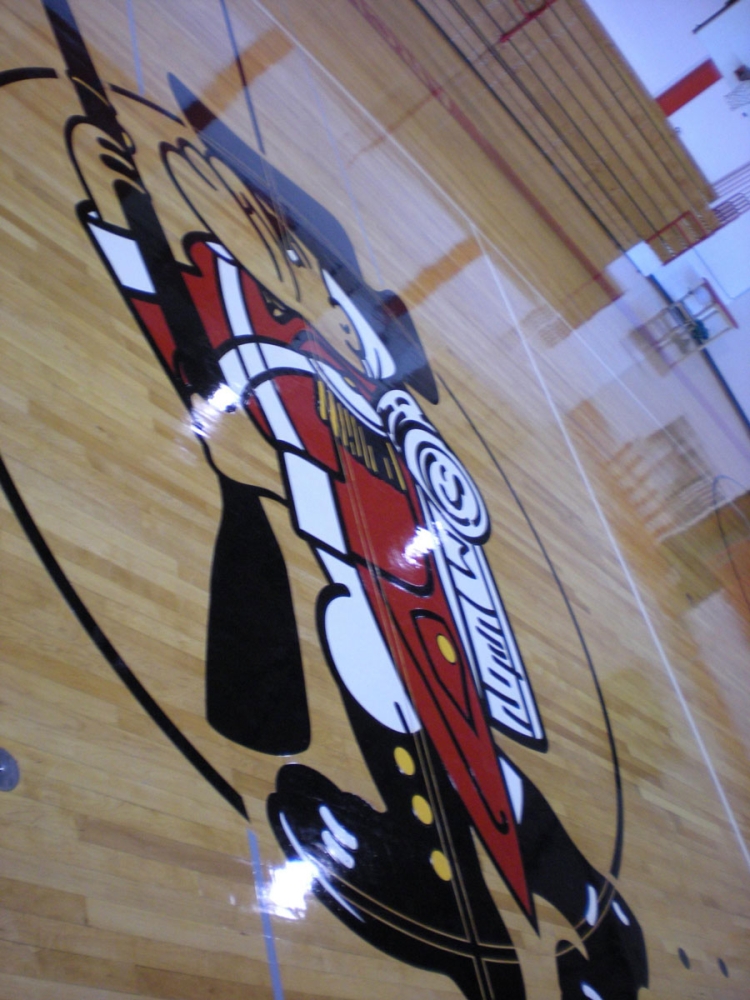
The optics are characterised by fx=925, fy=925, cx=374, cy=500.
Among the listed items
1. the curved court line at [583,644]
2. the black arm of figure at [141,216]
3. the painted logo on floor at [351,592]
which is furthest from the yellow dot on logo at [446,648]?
the black arm of figure at [141,216]

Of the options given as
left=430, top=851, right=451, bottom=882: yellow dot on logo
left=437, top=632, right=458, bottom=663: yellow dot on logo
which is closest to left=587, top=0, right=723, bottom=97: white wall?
left=437, top=632, right=458, bottom=663: yellow dot on logo

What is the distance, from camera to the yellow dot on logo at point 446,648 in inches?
89.4

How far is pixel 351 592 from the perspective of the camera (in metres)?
2.07

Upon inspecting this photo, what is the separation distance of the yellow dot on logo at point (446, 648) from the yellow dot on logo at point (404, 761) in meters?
0.40

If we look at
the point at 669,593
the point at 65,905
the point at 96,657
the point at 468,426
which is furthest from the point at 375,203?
the point at 65,905

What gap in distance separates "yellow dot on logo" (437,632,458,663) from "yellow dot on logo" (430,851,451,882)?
1.84ft

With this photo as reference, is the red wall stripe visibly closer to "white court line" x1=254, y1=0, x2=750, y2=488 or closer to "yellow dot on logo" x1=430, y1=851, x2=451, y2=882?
"white court line" x1=254, y1=0, x2=750, y2=488

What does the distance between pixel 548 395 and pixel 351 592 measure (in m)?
2.25

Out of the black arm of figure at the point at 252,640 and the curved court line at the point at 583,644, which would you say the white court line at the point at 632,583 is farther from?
the black arm of figure at the point at 252,640

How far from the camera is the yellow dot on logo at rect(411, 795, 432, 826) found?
182 cm

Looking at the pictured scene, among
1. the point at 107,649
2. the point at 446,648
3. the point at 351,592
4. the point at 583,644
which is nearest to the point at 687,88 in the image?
the point at 583,644

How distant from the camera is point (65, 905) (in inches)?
45.0

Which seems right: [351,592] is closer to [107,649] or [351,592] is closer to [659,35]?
[107,649]

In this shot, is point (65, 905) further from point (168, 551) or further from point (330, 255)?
point (330, 255)
